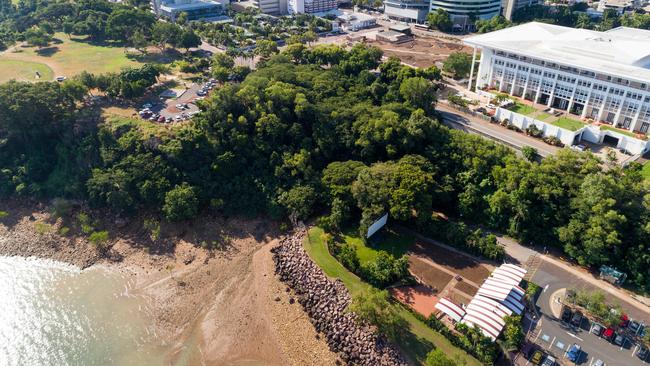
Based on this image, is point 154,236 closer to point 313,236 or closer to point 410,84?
point 313,236

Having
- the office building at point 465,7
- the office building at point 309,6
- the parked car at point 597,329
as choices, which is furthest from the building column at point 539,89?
the office building at point 309,6

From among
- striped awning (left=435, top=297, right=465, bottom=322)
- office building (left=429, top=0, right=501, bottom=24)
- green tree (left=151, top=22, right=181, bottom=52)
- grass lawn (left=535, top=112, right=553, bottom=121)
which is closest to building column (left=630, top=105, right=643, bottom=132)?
grass lawn (left=535, top=112, right=553, bottom=121)

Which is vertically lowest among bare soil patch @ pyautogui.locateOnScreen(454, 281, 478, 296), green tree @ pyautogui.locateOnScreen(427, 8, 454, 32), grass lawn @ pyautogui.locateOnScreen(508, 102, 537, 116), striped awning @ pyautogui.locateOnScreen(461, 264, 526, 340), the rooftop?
bare soil patch @ pyautogui.locateOnScreen(454, 281, 478, 296)

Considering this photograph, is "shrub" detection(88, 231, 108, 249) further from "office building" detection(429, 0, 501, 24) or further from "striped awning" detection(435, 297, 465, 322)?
"office building" detection(429, 0, 501, 24)

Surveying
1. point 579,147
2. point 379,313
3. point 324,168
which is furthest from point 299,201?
point 579,147

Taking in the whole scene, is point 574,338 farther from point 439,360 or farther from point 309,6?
point 309,6

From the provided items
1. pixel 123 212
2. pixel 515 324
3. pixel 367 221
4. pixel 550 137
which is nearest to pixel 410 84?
pixel 550 137
